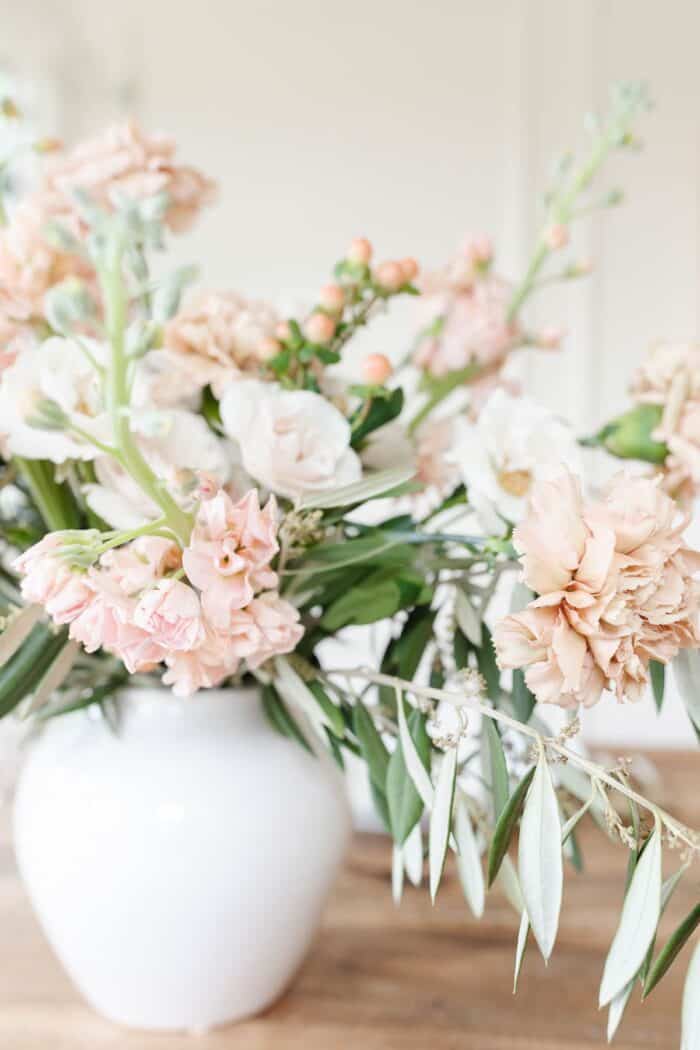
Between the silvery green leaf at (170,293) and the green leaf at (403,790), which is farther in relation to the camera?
the green leaf at (403,790)

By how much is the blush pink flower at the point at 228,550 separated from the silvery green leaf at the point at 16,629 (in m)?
0.13

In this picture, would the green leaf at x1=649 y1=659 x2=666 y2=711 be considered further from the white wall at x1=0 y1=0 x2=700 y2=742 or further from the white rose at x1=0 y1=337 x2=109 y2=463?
the white wall at x1=0 y1=0 x2=700 y2=742

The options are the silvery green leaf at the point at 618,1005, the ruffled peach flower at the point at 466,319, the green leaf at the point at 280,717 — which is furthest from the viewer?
the ruffled peach flower at the point at 466,319

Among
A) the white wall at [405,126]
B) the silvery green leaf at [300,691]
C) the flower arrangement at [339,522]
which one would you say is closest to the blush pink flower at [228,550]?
the flower arrangement at [339,522]

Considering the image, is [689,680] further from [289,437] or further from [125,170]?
[125,170]

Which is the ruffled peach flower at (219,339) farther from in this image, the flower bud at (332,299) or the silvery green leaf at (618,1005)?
the silvery green leaf at (618,1005)

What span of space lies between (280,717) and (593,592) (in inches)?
10.5

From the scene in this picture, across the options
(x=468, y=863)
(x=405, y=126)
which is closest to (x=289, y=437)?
(x=468, y=863)

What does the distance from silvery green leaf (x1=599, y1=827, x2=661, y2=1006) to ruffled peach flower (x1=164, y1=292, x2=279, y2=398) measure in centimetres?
34

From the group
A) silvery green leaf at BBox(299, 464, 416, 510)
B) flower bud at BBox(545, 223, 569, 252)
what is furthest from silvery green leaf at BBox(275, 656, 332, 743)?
flower bud at BBox(545, 223, 569, 252)

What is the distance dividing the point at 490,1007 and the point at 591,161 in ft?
2.05

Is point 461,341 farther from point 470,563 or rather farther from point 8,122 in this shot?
point 8,122

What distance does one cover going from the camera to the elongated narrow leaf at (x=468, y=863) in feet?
1.72

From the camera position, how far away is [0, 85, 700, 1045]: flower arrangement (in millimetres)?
429
